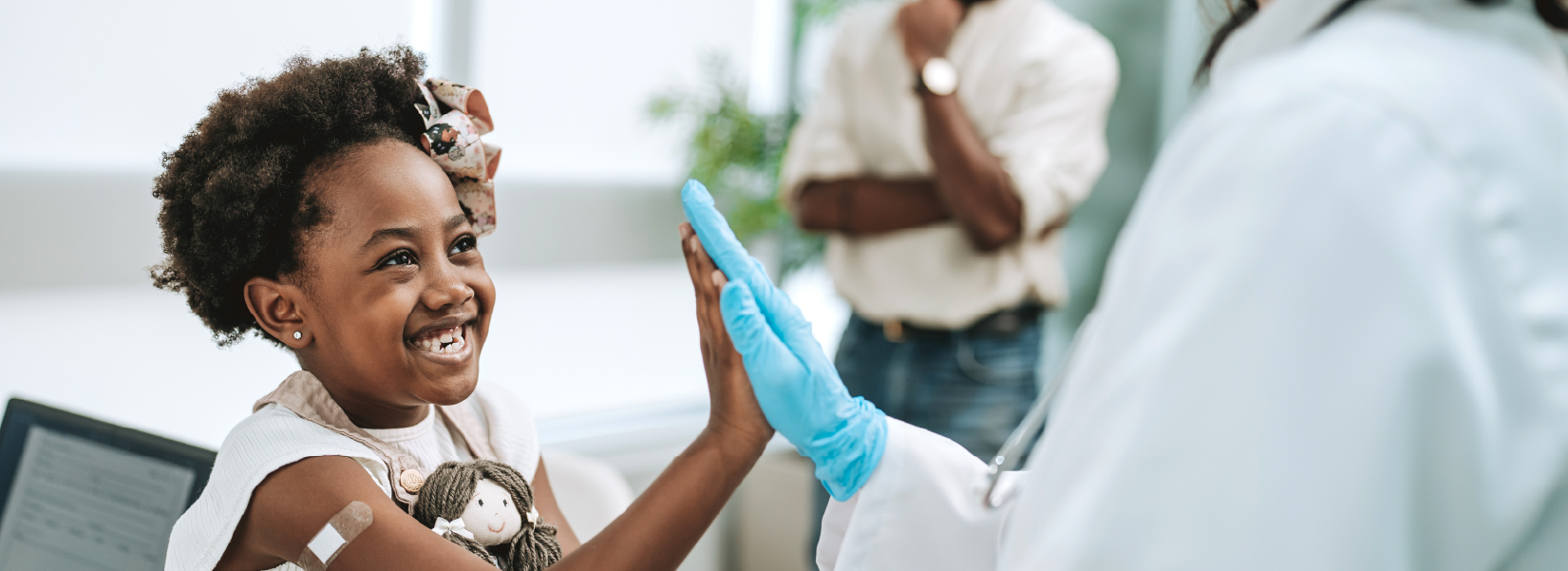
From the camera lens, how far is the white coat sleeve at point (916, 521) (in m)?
0.93

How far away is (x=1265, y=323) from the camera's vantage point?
0.50 metres

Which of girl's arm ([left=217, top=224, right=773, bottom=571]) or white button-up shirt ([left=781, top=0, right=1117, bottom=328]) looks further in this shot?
white button-up shirt ([left=781, top=0, right=1117, bottom=328])

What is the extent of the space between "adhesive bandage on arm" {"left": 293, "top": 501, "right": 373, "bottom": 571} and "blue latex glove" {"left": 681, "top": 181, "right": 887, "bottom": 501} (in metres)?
0.33

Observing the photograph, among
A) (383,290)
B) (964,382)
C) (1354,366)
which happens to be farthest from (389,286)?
(964,382)

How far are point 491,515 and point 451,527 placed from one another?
4 centimetres

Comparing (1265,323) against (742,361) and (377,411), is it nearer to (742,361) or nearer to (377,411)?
(742,361)

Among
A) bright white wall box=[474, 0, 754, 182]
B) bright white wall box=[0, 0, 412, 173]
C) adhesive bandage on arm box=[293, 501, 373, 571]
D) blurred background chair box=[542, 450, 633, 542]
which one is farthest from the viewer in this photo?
bright white wall box=[474, 0, 754, 182]

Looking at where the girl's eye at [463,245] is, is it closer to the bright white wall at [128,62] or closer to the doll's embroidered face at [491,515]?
the doll's embroidered face at [491,515]

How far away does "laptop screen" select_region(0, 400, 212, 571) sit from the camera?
94 centimetres

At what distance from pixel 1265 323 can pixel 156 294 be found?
197 centimetres

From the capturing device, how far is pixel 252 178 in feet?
2.60

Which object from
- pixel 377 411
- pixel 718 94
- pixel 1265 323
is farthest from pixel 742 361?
pixel 718 94

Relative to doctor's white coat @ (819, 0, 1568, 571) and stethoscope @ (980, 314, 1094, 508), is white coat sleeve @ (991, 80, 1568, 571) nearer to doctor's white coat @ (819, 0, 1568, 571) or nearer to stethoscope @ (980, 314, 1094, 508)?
doctor's white coat @ (819, 0, 1568, 571)

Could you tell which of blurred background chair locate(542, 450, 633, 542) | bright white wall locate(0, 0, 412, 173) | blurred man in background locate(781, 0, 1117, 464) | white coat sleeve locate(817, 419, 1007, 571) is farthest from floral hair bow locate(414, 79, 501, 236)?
blurred man in background locate(781, 0, 1117, 464)
